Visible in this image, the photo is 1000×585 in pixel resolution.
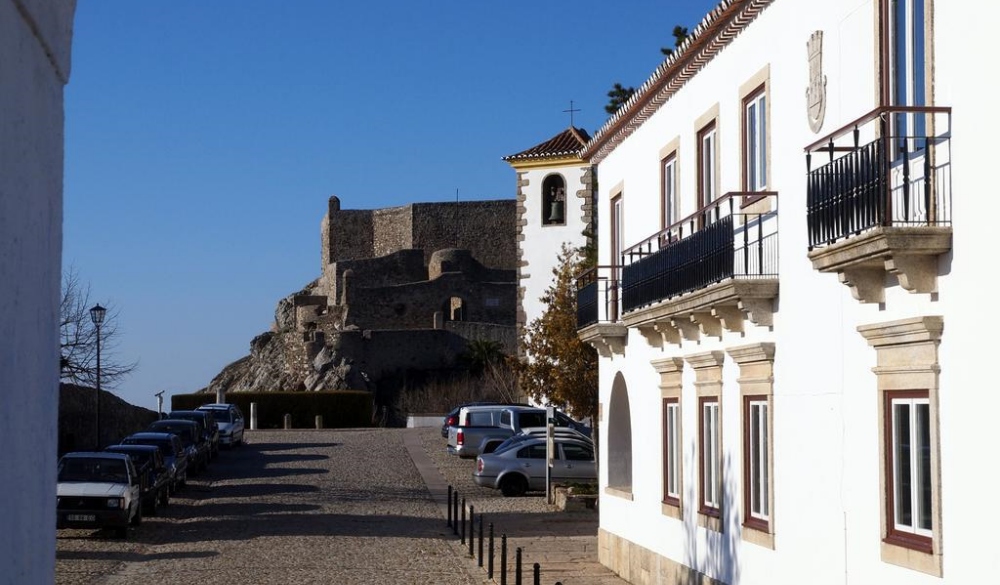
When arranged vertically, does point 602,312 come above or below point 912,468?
above

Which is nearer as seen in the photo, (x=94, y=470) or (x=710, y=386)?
(x=710, y=386)

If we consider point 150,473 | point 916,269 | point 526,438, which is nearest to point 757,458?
point 916,269

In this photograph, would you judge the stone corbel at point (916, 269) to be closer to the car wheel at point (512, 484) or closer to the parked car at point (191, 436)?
the car wheel at point (512, 484)

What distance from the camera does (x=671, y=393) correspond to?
17.5m

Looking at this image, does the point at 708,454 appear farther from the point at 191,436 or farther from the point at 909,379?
the point at 191,436

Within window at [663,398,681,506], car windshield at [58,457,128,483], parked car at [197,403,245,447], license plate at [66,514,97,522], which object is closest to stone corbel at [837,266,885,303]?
window at [663,398,681,506]

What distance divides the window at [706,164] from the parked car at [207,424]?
25.9m

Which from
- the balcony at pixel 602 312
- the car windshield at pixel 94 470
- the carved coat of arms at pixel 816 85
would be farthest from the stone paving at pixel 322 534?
the carved coat of arms at pixel 816 85

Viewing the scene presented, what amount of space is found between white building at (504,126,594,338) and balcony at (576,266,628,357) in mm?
24001

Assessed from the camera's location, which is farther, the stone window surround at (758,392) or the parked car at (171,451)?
the parked car at (171,451)

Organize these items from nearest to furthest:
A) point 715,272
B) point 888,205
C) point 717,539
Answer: point 888,205 → point 715,272 → point 717,539

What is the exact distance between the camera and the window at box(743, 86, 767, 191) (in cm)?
1395

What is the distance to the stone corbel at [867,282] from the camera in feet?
33.4

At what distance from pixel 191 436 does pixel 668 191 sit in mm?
22301
